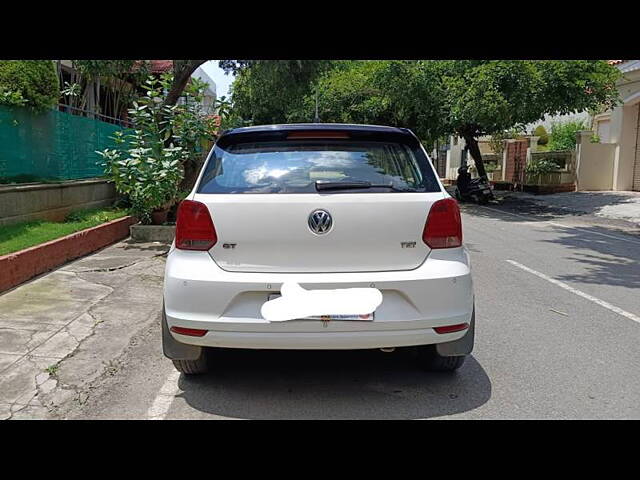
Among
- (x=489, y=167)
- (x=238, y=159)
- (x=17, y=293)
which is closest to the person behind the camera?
(x=238, y=159)

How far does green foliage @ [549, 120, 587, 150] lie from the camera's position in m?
26.4

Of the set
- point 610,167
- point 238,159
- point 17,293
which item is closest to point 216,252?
point 238,159

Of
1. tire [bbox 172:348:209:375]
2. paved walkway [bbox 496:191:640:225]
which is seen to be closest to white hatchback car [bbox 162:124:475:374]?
tire [bbox 172:348:209:375]

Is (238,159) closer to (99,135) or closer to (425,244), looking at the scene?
(425,244)

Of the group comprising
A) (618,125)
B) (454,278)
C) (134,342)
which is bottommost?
(134,342)

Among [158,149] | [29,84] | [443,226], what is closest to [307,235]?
[443,226]

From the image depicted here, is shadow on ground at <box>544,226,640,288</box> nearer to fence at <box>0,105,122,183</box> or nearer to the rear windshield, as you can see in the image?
the rear windshield

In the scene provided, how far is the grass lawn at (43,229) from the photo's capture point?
707 centimetres

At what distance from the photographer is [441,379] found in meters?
4.11

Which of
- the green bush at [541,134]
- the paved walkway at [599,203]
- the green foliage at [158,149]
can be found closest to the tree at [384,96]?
the paved walkway at [599,203]

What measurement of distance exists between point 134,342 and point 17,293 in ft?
6.72

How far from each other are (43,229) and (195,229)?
5583mm

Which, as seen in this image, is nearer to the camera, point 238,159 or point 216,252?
point 216,252
